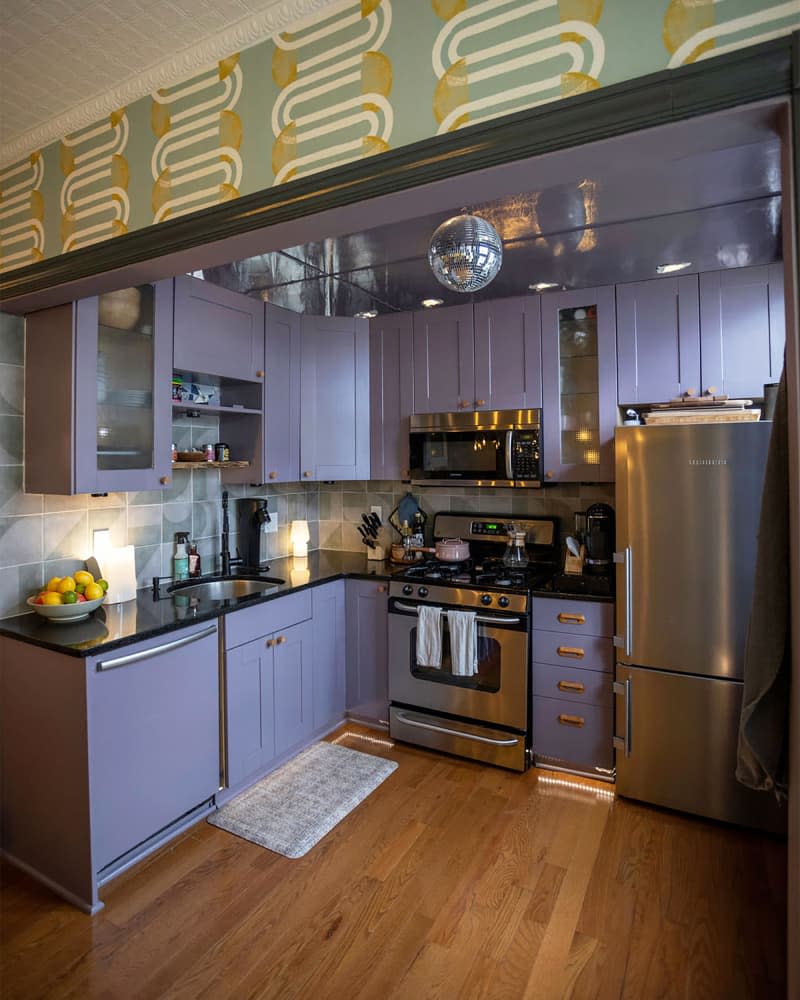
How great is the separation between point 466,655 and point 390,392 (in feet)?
5.27

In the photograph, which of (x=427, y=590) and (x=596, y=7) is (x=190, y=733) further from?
(x=596, y=7)

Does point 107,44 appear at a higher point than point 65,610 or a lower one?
higher

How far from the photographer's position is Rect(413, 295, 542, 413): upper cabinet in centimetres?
313

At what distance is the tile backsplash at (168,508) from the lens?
2365 millimetres

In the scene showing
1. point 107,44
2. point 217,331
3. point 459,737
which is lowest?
point 459,737

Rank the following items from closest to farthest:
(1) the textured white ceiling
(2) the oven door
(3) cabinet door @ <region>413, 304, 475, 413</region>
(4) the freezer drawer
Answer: (1) the textured white ceiling
(4) the freezer drawer
(2) the oven door
(3) cabinet door @ <region>413, 304, 475, 413</region>

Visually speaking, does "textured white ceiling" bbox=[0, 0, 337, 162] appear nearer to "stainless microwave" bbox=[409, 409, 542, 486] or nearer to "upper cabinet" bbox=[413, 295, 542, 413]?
"upper cabinet" bbox=[413, 295, 542, 413]

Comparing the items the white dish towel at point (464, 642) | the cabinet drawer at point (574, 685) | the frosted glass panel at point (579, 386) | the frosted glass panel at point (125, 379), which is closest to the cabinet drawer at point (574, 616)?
the cabinet drawer at point (574, 685)

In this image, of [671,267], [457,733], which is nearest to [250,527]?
[457,733]

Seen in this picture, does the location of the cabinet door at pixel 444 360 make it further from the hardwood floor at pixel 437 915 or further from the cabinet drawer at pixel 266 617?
the hardwood floor at pixel 437 915

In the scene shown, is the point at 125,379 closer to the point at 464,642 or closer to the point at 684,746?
the point at 464,642

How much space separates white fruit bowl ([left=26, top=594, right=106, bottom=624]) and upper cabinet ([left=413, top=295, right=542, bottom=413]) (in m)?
2.00

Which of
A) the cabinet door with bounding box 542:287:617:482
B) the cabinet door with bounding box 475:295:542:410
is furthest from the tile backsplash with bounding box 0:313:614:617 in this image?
the cabinet door with bounding box 475:295:542:410

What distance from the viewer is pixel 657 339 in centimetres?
284
